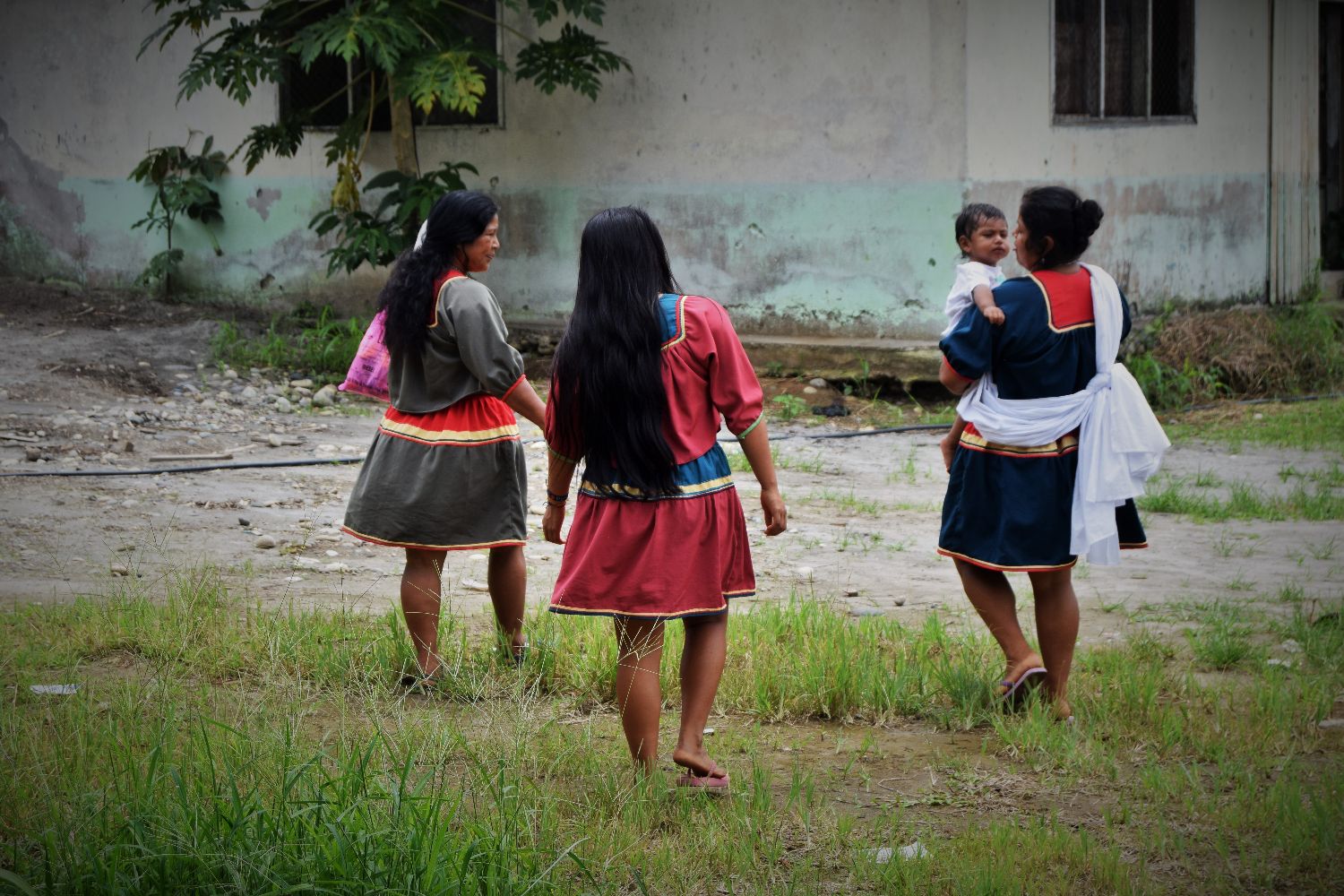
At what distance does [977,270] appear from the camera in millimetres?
4277

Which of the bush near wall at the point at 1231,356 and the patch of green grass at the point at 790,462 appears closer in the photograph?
the patch of green grass at the point at 790,462

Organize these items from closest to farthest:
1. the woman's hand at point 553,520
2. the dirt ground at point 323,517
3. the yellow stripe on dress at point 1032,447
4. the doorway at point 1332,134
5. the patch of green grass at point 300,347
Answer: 1. the woman's hand at point 553,520
2. the yellow stripe on dress at point 1032,447
3. the dirt ground at point 323,517
4. the patch of green grass at point 300,347
5. the doorway at point 1332,134

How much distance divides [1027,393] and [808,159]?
6457mm

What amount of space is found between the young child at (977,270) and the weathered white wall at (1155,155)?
18.3ft

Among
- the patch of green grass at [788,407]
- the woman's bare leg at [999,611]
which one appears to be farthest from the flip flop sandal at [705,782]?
the patch of green grass at [788,407]

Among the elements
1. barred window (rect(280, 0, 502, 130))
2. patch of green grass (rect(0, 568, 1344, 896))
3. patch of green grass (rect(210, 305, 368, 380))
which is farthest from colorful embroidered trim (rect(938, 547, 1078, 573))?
barred window (rect(280, 0, 502, 130))

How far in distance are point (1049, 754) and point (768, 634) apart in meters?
1.18

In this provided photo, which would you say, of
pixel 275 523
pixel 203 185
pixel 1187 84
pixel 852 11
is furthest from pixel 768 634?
pixel 203 185

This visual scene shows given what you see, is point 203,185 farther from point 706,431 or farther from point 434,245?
point 706,431

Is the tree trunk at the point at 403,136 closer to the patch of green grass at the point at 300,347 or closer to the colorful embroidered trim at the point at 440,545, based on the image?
the patch of green grass at the point at 300,347

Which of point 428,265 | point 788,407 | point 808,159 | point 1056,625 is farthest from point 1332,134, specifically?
point 428,265

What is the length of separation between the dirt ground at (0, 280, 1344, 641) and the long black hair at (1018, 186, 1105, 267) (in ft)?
5.35

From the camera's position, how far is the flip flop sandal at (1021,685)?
4133mm

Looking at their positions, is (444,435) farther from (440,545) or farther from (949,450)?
(949,450)
